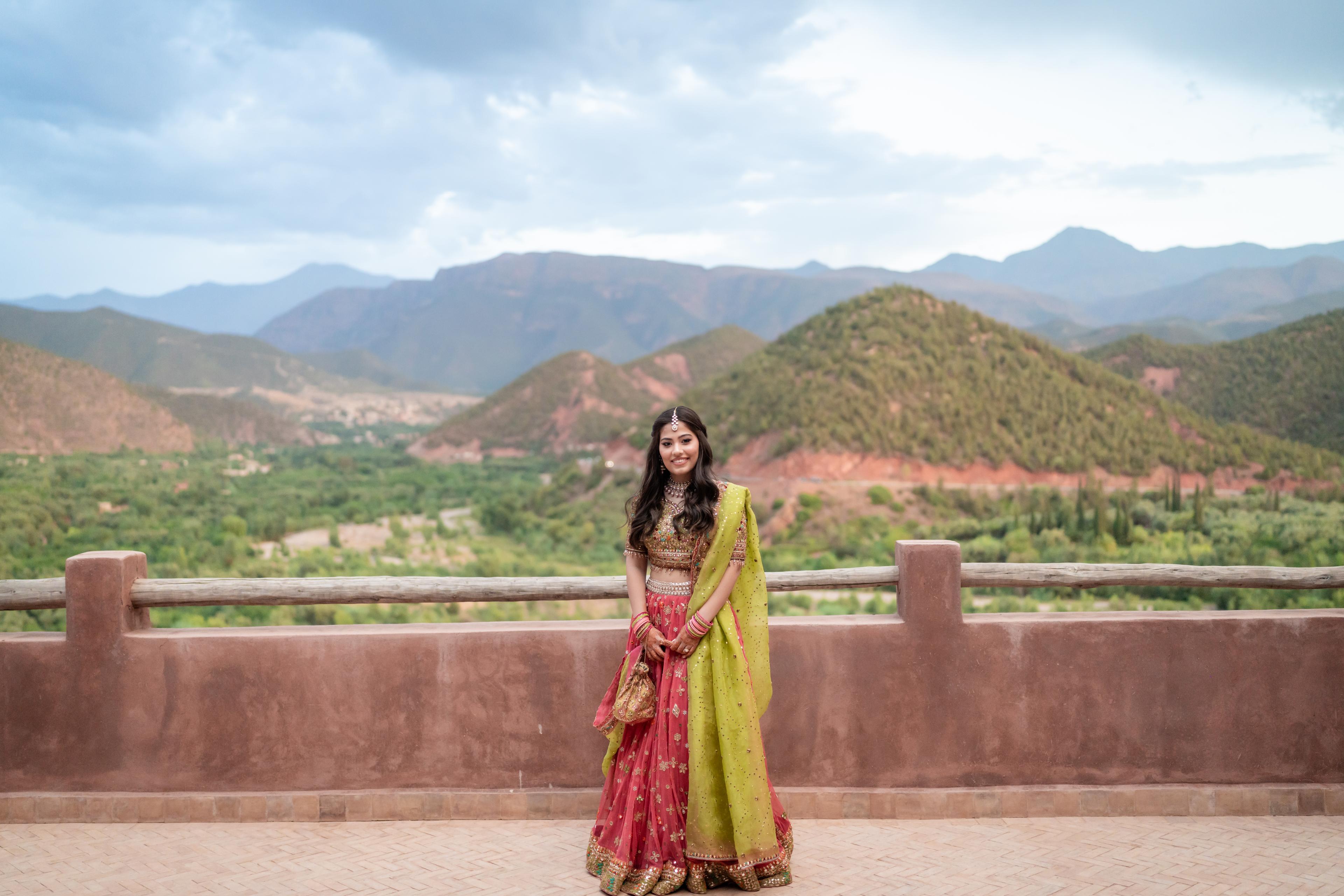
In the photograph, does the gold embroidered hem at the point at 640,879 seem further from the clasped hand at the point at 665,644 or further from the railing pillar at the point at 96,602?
the railing pillar at the point at 96,602

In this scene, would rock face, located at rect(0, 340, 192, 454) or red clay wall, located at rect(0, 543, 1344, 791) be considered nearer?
red clay wall, located at rect(0, 543, 1344, 791)

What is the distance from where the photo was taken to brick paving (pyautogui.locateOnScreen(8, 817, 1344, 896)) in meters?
3.60

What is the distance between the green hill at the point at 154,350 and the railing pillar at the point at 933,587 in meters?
112

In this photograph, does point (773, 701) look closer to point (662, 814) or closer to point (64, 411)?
point (662, 814)

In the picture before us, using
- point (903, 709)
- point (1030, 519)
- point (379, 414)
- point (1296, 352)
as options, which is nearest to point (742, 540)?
point (903, 709)

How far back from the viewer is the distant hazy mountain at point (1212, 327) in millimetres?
102750

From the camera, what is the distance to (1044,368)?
4047 centimetres

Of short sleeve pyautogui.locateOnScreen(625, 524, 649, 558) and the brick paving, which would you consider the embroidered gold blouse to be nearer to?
short sleeve pyautogui.locateOnScreen(625, 524, 649, 558)

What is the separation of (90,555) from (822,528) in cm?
2595

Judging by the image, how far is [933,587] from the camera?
417 centimetres

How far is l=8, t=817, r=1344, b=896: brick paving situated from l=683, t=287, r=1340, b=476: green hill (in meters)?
29.7

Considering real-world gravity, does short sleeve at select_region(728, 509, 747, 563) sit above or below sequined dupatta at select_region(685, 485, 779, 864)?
above

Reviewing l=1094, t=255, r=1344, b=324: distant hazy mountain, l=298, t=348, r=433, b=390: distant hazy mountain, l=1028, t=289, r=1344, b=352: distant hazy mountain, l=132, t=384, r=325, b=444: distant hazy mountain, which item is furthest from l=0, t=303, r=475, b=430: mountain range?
l=1094, t=255, r=1344, b=324: distant hazy mountain

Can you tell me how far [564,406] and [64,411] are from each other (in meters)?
33.4
